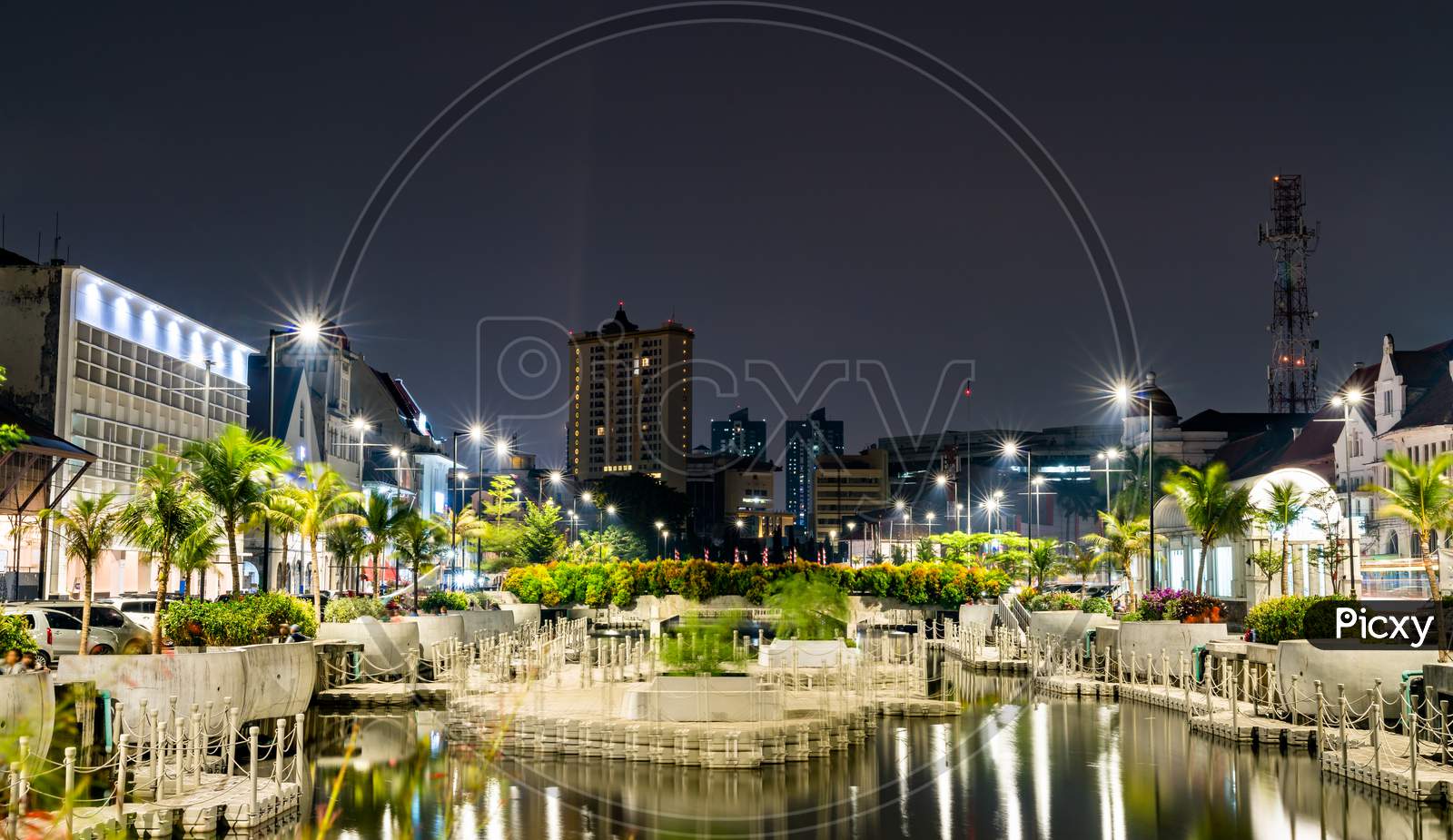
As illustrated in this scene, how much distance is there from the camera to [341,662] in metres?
33.8

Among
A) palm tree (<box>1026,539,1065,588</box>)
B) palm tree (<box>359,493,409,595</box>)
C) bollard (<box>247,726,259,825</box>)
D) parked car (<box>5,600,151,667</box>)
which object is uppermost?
palm tree (<box>359,493,409,595</box>)

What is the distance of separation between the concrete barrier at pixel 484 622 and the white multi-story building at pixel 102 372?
12.3 m

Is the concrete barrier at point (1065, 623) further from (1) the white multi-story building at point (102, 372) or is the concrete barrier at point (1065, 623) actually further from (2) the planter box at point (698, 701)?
(1) the white multi-story building at point (102, 372)

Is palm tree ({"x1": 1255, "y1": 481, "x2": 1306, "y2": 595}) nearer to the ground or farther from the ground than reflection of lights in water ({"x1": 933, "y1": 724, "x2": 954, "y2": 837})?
farther from the ground

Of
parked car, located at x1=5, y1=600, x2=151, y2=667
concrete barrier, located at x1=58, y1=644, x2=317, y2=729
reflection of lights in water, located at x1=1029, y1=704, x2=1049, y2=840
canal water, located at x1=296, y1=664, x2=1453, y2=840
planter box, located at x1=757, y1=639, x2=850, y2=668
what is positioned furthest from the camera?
planter box, located at x1=757, y1=639, x2=850, y2=668

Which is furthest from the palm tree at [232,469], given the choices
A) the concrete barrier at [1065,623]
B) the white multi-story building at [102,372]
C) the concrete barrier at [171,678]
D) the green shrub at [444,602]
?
the concrete barrier at [1065,623]

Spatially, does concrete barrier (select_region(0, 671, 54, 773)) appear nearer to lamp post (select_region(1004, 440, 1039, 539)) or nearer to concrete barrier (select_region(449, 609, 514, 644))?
concrete barrier (select_region(449, 609, 514, 644))

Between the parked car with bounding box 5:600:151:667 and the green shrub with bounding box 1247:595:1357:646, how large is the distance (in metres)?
24.5

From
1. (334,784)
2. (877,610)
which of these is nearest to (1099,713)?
(334,784)

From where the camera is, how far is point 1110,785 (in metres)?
21.5

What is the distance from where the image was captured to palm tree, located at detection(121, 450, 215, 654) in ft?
83.5

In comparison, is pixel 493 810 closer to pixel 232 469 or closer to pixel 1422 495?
pixel 232 469

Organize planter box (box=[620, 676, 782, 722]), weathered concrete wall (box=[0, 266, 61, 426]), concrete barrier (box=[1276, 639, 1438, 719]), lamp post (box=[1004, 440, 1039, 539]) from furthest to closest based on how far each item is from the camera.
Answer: lamp post (box=[1004, 440, 1039, 539]), weathered concrete wall (box=[0, 266, 61, 426]), planter box (box=[620, 676, 782, 722]), concrete barrier (box=[1276, 639, 1438, 719])

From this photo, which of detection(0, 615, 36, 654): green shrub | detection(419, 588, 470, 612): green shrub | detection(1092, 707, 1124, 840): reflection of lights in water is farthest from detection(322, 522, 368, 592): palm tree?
detection(1092, 707, 1124, 840): reflection of lights in water
